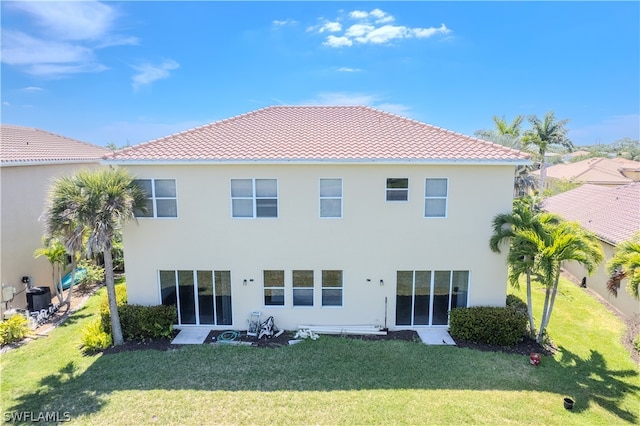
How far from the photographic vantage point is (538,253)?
11102mm

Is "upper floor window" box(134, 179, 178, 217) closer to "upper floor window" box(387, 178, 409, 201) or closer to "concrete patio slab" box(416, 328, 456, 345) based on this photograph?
"upper floor window" box(387, 178, 409, 201)

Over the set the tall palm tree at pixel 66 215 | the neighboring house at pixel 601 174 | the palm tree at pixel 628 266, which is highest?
the neighboring house at pixel 601 174

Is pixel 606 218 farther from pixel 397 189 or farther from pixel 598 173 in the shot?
pixel 598 173

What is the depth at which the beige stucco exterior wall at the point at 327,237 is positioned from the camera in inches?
484

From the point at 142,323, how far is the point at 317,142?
9.61m

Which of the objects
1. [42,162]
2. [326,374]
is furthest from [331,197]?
[42,162]

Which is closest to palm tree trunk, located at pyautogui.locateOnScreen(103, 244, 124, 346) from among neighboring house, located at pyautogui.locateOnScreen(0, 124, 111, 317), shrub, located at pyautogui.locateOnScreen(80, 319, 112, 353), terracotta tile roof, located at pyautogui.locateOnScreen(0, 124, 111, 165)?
shrub, located at pyautogui.locateOnScreen(80, 319, 112, 353)

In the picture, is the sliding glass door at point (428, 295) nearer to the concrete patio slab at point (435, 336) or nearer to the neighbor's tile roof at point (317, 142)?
the concrete patio slab at point (435, 336)

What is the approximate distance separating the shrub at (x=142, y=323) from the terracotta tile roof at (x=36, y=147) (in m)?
8.92

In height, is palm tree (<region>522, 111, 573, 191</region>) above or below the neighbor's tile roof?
above

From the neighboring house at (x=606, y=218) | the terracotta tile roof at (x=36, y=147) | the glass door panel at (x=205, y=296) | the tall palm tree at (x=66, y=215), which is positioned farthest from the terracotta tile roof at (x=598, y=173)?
the terracotta tile roof at (x=36, y=147)

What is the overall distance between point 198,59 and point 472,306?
20756 mm

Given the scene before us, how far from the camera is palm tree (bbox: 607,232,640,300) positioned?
877cm

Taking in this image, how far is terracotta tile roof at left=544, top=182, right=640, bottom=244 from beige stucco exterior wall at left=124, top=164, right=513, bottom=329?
8294mm
